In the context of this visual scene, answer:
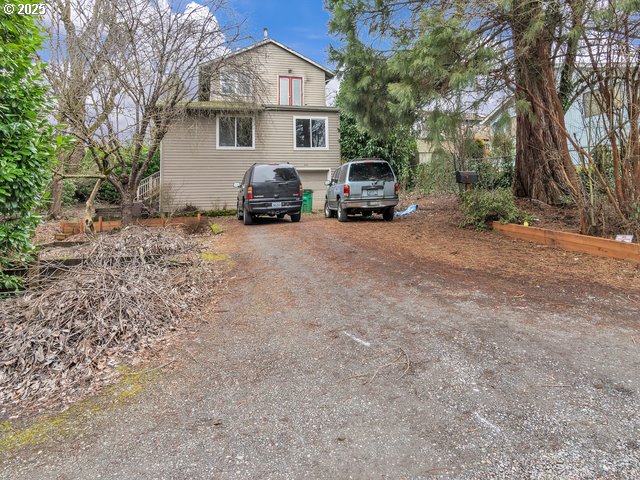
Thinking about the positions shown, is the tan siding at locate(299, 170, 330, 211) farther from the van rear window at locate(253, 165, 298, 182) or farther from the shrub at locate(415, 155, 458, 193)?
the van rear window at locate(253, 165, 298, 182)

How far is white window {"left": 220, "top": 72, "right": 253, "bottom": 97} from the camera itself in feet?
41.9

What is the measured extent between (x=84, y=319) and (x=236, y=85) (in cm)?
1125

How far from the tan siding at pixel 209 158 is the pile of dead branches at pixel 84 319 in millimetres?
12519

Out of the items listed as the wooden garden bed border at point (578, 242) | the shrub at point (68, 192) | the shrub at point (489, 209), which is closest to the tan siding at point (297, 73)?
the shrub at point (68, 192)

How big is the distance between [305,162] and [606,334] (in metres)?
16.5

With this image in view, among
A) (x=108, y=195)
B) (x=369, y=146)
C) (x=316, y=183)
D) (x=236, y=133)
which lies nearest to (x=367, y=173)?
(x=369, y=146)

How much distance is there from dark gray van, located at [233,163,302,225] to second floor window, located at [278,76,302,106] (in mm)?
8977

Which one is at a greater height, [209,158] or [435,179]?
[209,158]

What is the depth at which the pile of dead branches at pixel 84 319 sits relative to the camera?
315 cm

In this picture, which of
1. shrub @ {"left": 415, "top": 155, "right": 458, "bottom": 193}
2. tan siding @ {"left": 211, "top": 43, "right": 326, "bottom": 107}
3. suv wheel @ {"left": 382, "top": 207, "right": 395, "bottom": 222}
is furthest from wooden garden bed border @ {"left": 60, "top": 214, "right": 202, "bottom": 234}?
tan siding @ {"left": 211, "top": 43, "right": 326, "bottom": 107}

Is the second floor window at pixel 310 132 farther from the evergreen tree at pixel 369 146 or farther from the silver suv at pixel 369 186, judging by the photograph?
the silver suv at pixel 369 186

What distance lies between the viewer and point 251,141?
18.3 m

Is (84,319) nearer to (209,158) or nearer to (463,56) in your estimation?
(463,56)

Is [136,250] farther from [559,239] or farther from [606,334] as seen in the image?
[559,239]
